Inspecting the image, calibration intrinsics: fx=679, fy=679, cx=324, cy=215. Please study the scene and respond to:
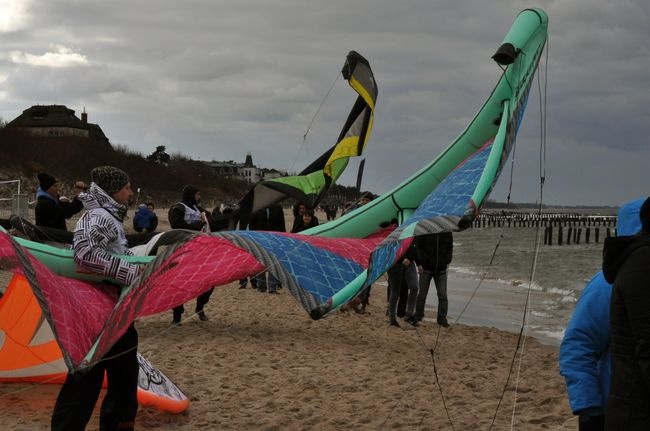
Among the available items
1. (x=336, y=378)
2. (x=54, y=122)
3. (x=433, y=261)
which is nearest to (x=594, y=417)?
(x=336, y=378)

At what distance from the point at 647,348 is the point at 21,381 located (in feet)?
16.6

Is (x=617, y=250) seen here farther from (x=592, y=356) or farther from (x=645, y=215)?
(x=592, y=356)

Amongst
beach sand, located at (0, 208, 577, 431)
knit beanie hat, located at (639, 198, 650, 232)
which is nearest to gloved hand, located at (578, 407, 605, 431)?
knit beanie hat, located at (639, 198, 650, 232)

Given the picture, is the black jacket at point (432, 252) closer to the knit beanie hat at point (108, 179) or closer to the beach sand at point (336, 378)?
the beach sand at point (336, 378)

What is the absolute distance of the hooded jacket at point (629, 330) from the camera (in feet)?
7.54

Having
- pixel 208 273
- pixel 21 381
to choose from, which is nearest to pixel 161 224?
pixel 21 381

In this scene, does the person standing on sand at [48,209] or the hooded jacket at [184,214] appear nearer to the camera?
the person standing on sand at [48,209]

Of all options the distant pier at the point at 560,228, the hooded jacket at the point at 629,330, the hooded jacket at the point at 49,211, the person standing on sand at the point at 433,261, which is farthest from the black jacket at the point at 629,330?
the distant pier at the point at 560,228

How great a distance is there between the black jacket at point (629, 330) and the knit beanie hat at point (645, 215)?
0.08ft

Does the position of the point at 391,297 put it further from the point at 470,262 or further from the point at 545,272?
the point at 470,262

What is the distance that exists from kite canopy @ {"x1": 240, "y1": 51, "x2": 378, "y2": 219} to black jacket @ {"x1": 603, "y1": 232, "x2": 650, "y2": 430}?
79.8 inches

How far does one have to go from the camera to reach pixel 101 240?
379cm

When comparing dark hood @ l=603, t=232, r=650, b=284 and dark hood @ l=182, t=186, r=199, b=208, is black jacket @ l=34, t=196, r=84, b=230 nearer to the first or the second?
dark hood @ l=182, t=186, r=199, b=208

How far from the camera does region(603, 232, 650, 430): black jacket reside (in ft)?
7.54
